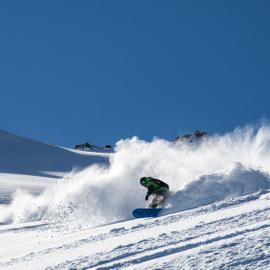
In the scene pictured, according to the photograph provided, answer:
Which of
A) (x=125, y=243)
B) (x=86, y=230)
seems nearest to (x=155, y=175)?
(x=86, y=230)

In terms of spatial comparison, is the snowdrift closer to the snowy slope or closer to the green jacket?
the snowy slope

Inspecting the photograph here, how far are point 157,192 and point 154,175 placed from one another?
4884mm

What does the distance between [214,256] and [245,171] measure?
7.06m

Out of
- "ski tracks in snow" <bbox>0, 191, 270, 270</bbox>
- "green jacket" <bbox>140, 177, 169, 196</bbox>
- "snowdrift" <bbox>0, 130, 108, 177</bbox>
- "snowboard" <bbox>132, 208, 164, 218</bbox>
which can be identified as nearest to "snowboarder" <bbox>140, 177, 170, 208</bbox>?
"green jacket" <bbox>140, 177, 169, 196</bbox>

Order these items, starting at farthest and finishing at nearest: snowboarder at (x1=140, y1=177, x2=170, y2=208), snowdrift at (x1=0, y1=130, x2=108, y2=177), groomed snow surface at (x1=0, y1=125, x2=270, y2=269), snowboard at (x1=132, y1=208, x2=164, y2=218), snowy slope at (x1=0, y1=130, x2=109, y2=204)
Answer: snowdrift at (x1=0, y1=130, x2=108, y2=177)
snowy slope at (x1=0, y1=130, x2=109, y2=204)
snowboarder at (x1=140, y1=177, x2=170, y2=208)
snowboard at (x1=132, y1=208, x2=164, y2=218)
groomed snow surface at (x1=0, y1=125, x2=270, y2=269)

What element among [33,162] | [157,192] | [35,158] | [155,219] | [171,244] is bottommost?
[171,244]

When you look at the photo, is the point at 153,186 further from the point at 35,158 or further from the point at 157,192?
the point at 35,158

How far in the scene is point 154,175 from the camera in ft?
60.4

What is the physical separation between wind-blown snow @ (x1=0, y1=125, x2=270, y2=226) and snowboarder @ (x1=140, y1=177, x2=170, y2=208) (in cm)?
27

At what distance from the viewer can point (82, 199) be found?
16.5 meters

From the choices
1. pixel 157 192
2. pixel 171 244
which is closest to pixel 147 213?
pixel 157 192

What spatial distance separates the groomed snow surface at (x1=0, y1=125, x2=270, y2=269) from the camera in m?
7.46

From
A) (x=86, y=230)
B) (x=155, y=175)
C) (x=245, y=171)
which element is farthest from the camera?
(x=155, y=175)

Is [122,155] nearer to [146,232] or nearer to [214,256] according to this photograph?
[146,232]
